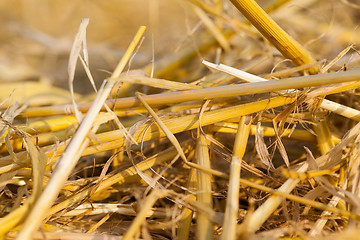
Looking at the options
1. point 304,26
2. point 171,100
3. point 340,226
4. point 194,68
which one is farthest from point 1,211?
point 304,26

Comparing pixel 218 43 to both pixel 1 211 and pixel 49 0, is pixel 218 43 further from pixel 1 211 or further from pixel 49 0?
pixel 49 0

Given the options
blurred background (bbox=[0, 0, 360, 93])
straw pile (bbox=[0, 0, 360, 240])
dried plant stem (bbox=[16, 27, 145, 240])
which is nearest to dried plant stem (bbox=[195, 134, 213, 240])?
straw pile (bbox=[0, 0, 360, 240])

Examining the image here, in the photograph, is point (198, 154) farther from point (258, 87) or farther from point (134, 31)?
point (134, 31)

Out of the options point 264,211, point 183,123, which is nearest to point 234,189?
point 264,211

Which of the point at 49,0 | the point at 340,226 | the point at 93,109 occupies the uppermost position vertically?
the point at 49,0

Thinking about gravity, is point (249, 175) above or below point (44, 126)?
below

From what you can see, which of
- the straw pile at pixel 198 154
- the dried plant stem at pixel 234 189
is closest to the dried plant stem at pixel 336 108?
the straw pile at pixel 198 154

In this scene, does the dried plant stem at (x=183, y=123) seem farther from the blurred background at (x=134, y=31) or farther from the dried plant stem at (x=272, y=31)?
the blurred background at (x=134, y=31)
